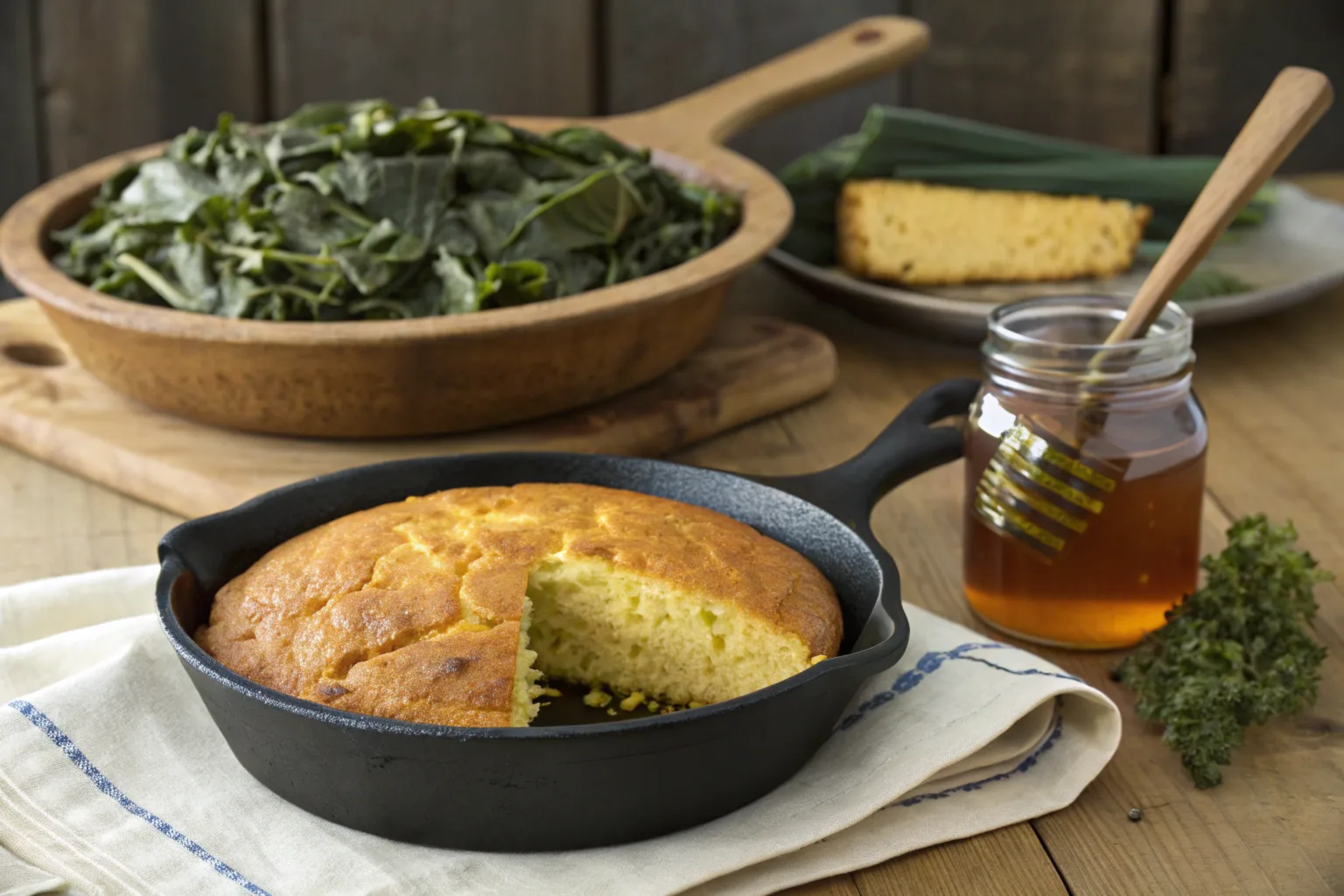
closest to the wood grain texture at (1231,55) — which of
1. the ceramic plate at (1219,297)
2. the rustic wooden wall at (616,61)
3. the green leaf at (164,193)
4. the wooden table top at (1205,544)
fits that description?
the rustic wooden wall at (616,61)

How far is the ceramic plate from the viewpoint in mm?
2576

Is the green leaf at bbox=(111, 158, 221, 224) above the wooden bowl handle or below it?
below

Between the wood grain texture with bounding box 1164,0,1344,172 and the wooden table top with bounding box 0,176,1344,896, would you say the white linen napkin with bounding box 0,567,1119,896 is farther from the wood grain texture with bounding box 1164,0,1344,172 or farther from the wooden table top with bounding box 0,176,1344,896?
the wood grain texture with bounding box 1164,0,1344,172

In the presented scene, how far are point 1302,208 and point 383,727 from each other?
8.17 ft

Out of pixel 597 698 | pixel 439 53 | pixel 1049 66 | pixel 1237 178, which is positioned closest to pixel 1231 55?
pixel 1049 66

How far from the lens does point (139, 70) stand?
3826mm

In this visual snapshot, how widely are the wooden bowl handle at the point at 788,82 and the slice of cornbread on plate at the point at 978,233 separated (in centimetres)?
28

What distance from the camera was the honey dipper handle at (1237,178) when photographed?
1.69 metres

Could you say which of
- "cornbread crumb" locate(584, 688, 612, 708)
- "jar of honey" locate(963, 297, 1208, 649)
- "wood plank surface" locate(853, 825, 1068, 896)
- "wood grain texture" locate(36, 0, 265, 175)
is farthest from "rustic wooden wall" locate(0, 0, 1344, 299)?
"wood plank surface" locate(853, 825, 1068, 896)

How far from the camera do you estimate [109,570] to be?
1.81 meters

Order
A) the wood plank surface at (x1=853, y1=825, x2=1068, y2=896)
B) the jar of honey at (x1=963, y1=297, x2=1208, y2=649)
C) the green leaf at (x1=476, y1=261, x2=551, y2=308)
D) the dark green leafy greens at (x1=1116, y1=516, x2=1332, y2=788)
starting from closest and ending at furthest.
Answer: the wood plank surface at (x1=853, y1=825, x2=1068, y2=896), the dark green leafy greens at (x1=1116, y1=516, x2=1332, y2=788), the jar of honey at (x1=963, y1=297, x2=1208, y2=649), the green leaf at (x1=476, y1=261, x2=551, y2=308)

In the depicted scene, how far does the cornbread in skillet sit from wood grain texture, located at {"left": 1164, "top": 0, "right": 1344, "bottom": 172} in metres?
3.18

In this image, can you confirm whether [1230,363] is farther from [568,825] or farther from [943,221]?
[568,825]

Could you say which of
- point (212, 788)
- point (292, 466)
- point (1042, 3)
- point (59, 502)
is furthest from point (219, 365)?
point (1042, 3)
